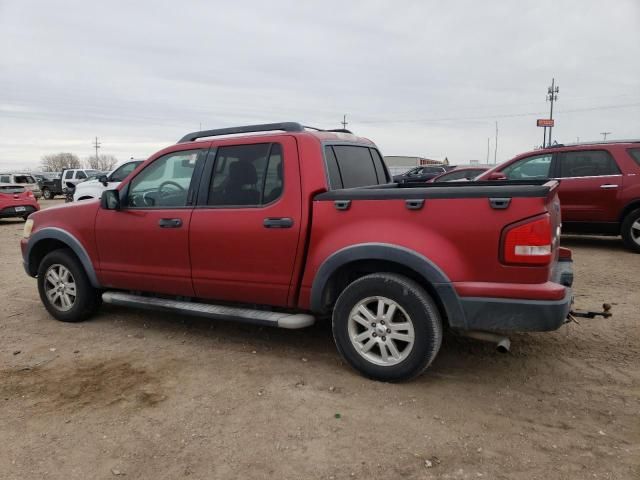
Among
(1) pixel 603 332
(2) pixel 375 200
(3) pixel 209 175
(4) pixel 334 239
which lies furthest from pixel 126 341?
(1) pixel 603 332

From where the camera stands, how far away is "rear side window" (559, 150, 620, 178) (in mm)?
8336

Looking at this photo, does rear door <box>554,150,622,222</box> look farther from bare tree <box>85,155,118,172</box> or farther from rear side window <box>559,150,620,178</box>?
bare tree <box>85,155,118,172</box>

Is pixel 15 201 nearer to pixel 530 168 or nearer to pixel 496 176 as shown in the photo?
pixel 496 176

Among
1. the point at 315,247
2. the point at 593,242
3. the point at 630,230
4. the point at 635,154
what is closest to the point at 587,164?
the point at 635,154

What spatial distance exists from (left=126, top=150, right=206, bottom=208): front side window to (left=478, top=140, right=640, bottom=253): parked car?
5.71 m

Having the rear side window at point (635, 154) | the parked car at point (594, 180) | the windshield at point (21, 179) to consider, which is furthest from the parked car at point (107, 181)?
the rear side window at point (635, 154)

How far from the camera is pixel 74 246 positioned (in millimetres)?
5000

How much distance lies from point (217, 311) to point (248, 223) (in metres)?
0.80

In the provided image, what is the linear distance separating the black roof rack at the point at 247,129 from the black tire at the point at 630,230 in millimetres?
6443

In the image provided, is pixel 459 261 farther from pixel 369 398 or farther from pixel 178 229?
pixel 178 229

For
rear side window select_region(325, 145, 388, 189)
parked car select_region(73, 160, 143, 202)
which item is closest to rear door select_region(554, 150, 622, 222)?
rear side window select_region(325, 145, 388, 189)

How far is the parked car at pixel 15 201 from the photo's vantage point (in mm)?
15734

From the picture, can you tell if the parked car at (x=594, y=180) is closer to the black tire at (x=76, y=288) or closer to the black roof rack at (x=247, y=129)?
the black roof rack at (x=247, y=129)

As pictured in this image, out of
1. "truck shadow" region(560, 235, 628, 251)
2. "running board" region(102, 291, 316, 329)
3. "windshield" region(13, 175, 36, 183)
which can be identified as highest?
"windshield" region(13, 175, 36, 183)
